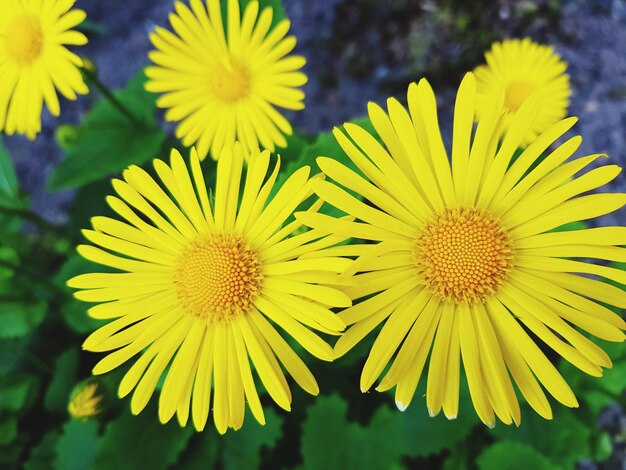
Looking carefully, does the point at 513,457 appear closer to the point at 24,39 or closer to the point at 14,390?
the point at 14,390

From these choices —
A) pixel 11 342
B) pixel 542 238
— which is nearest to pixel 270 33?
pixel 542 238

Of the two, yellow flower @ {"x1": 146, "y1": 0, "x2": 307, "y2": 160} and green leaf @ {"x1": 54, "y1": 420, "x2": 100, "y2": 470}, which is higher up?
yellow flower @ {"x1": 146, "y1": 0, "x2": 307, "y2": 160}

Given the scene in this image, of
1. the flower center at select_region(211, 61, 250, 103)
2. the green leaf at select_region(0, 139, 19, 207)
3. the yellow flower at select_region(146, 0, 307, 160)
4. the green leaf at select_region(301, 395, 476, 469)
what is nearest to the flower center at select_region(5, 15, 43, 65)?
the yellow flower at select_region(146, 0, 307, 160)

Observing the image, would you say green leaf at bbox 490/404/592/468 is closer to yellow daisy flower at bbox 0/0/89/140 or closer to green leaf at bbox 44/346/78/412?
green leaf at bbox 44/346/78/412

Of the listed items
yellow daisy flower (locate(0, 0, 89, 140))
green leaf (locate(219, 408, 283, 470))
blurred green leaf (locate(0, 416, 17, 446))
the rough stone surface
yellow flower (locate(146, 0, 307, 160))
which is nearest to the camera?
yellow daisy flower (locate(0, 0, 89, 140))

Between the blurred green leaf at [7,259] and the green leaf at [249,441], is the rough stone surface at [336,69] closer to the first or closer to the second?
the blurred green leaf at [7,259]

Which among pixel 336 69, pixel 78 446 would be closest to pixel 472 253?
pixel 78 446

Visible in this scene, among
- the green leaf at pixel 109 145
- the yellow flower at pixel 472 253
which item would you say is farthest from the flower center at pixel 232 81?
the yellow flower at pixel 472 253
